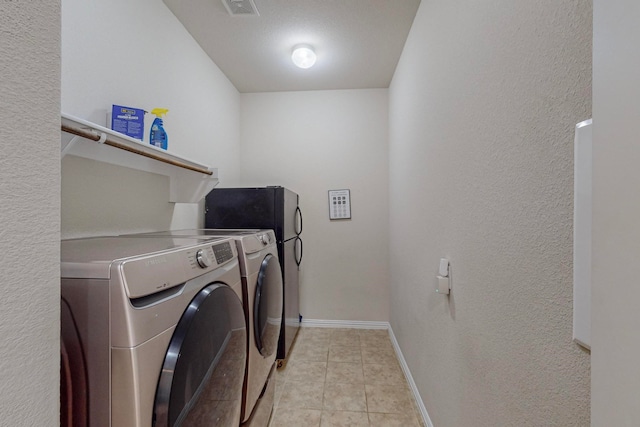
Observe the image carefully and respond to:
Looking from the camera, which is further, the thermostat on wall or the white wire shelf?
the thermostat on wall

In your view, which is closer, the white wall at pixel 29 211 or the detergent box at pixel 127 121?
the white wall at pixel 29 211

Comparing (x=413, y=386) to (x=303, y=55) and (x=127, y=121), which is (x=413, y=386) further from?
(x=303, y=55)

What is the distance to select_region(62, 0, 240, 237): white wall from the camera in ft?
3.93

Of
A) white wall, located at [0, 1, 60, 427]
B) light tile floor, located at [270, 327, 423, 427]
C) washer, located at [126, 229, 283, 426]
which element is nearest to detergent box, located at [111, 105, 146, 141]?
washer, located at [126, 229, 283, 426]

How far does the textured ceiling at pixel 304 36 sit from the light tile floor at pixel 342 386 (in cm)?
262

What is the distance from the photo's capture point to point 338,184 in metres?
3.13

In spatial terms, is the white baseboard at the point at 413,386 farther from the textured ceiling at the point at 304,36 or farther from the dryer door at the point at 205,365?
the textured ceiling at the point at 304,36

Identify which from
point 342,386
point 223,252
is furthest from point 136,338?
point 342,386

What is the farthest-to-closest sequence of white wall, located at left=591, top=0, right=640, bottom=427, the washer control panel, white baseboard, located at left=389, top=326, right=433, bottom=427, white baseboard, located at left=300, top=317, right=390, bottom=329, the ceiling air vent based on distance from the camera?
white baseboard, located at left=300, top=317, right=390, bottom=329
the ceiling air vent
white baseboard, located at left=389, top=326, right=433, bottom=427
the washer control panel
white wall, located at left=591, top=0, right=640, bottom=427

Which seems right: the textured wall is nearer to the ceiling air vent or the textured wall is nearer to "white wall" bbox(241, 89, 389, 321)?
the ceiling air vent

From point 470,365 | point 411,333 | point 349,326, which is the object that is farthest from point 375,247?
point 470,365

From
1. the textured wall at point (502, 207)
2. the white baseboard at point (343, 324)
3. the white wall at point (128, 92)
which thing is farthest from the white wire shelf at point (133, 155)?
the white baseboard at point (343, 324)

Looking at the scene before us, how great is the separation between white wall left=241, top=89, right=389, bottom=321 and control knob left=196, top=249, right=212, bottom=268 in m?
2.21

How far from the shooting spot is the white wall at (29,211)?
0.44 metres
